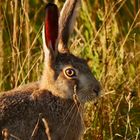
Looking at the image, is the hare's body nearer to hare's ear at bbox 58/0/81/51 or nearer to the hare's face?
the hare's face

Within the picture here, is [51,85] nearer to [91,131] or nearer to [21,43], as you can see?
[91,131]

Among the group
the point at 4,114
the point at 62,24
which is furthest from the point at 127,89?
the point at 4,114

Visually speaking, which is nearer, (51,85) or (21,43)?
(51,85)

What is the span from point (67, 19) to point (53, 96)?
67cm

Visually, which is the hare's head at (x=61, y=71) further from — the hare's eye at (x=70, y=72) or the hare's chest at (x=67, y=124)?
the hare's chest at (x=67, y=124)

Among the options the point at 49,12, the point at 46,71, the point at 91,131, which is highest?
the point at 49,12

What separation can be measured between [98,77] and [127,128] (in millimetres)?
575

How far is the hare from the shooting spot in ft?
23.0

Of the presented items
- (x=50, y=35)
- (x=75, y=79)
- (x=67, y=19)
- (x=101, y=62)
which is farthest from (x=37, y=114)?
(x=101, y=62)

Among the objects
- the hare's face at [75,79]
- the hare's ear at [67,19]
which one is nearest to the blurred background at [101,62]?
the hare's face at [75,79]

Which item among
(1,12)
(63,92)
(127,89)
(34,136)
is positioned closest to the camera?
(34,136)

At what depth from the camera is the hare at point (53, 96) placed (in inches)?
276

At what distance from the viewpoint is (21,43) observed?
344 inches

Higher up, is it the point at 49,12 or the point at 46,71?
the point at 49,12
